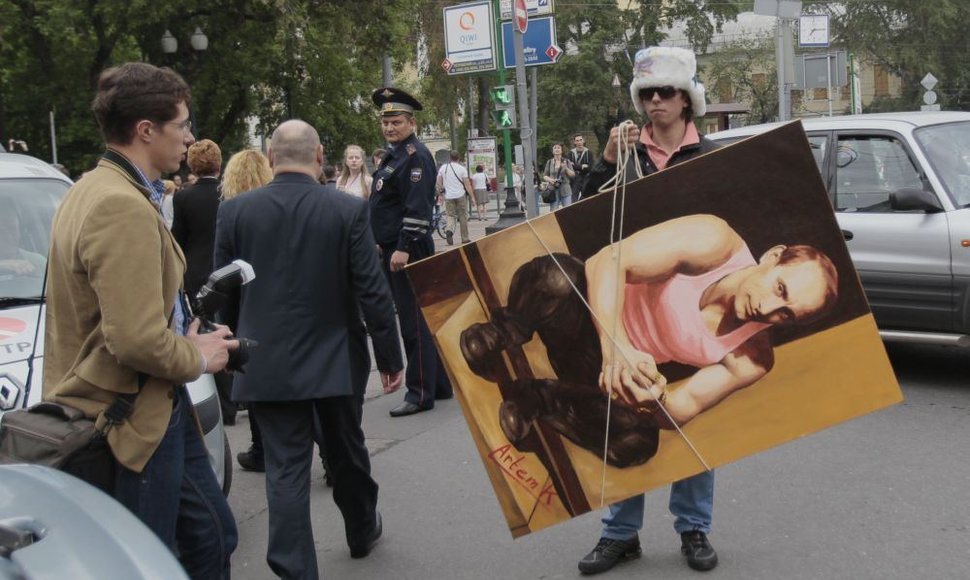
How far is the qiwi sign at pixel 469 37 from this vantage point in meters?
22.7

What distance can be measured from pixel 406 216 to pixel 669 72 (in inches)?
137

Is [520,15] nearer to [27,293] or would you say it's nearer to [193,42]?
[193,42]

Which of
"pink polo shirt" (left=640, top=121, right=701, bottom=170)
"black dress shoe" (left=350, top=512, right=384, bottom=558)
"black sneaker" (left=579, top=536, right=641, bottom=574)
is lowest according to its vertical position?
"black dress shoe" (left=350, top=512, right=384, bottom=558)

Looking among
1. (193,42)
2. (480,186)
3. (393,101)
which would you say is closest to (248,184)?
(393,101)

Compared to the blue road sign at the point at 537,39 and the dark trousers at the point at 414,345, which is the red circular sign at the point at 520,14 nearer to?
the blue road sign at the point at 537,39

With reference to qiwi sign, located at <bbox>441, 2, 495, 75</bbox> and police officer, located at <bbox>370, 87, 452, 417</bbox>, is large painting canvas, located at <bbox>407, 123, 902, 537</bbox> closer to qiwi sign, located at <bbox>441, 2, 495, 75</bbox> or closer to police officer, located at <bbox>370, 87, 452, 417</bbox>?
police officer, located at <bbox>370, 87, 452, 417</bbox>

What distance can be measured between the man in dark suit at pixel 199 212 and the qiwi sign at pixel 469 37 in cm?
1572

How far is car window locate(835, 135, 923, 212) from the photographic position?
768 cm

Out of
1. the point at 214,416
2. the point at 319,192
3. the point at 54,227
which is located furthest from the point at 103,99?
the point at 214,416

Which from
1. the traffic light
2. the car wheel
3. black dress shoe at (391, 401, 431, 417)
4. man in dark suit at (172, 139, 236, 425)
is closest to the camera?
the car wheel

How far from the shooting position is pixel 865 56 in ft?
184

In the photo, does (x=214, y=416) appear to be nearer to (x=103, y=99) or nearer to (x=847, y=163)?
(x=103, y=99)

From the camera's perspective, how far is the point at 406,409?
766cm

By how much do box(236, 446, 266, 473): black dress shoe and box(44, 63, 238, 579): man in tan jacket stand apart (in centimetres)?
334
